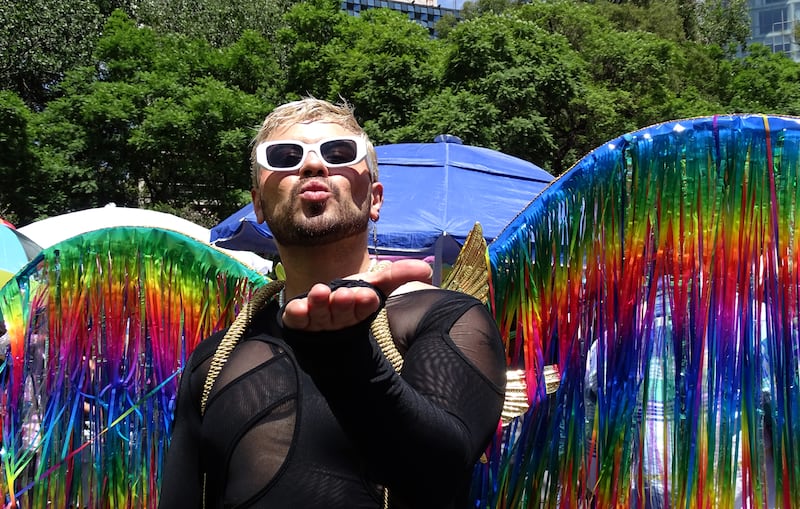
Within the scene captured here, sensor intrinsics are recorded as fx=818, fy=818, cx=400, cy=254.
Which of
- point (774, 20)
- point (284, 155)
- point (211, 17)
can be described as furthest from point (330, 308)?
point (774, 20)

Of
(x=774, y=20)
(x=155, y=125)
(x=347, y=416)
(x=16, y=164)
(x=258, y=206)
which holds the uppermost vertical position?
(x=774, y=20)

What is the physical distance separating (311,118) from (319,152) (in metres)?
0.11

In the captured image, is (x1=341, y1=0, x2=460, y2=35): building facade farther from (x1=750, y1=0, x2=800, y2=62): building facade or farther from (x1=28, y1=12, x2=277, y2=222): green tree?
(x1=28, y1=12, x2=277, y2=222): green tree

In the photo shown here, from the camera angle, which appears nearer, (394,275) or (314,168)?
(394,275)

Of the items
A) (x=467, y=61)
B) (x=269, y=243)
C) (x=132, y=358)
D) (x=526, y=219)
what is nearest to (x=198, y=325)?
(x=132, y=358)

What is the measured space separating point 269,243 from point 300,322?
491 cm

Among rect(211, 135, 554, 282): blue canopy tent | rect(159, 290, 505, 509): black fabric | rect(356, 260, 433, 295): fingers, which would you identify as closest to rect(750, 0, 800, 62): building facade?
rect(211, 135, 554, 282): blue canopy tent

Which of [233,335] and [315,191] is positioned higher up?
[315,191]

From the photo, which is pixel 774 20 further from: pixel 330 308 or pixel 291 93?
pixel 330 308

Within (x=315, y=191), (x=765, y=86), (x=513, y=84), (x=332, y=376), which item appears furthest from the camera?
(x=765, y=86)

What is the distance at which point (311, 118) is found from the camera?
1526 millimetres

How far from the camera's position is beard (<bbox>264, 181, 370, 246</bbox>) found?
138 centimetres

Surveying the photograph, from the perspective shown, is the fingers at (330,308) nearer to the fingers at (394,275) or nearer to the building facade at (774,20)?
the fingers at (394,275)

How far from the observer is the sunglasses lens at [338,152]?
145cm
